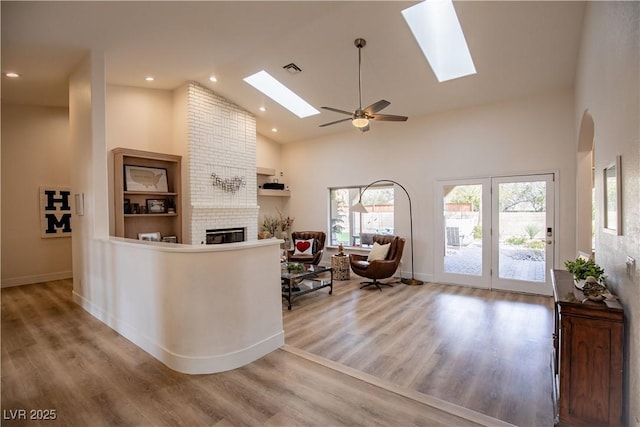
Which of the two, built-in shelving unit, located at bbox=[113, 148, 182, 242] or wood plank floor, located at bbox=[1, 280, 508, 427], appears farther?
built-in shelving unit, located at bbox=[113, 148, 182, 242]

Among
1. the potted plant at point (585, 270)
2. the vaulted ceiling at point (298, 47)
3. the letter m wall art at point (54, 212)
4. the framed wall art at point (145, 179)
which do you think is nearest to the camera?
the potted plant at point (585, 270)

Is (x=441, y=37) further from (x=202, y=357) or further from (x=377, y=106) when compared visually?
(x=202, y=357)

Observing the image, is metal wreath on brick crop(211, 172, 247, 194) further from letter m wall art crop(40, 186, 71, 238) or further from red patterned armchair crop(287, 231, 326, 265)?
letter m wall art crop(40, 186, 71, 238)

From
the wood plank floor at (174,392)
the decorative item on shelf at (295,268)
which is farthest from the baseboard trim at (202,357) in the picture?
the decorative item on shelf at (295,268)

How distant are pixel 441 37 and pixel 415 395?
4.48 metres

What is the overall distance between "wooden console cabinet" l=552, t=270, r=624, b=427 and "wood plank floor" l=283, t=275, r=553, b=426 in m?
0.29

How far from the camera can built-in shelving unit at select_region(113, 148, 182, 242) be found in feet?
17.9

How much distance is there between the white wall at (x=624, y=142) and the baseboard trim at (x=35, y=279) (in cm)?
851

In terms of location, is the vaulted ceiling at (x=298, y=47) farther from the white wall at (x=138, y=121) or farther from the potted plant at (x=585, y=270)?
the potted plant at (x=585, y=270)

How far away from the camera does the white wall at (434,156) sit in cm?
491

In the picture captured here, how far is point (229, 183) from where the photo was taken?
6.76 meters

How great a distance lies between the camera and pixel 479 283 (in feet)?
18.5

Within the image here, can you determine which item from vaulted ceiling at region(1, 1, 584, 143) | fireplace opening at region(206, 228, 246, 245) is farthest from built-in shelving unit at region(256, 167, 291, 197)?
vaulted ceiling at region(1, 1, 584, 143)

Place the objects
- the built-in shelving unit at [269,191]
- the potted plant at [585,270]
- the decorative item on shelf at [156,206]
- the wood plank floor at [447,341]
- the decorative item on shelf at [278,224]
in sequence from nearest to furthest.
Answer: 1. the potted plant at [585,270]
2. the wood plank floor at [447,341]
3. the decorative item on shelf at [156,206]
4. the built-in shelving unit at [269,191]
5. the decorative item on shelf at [278,224]
